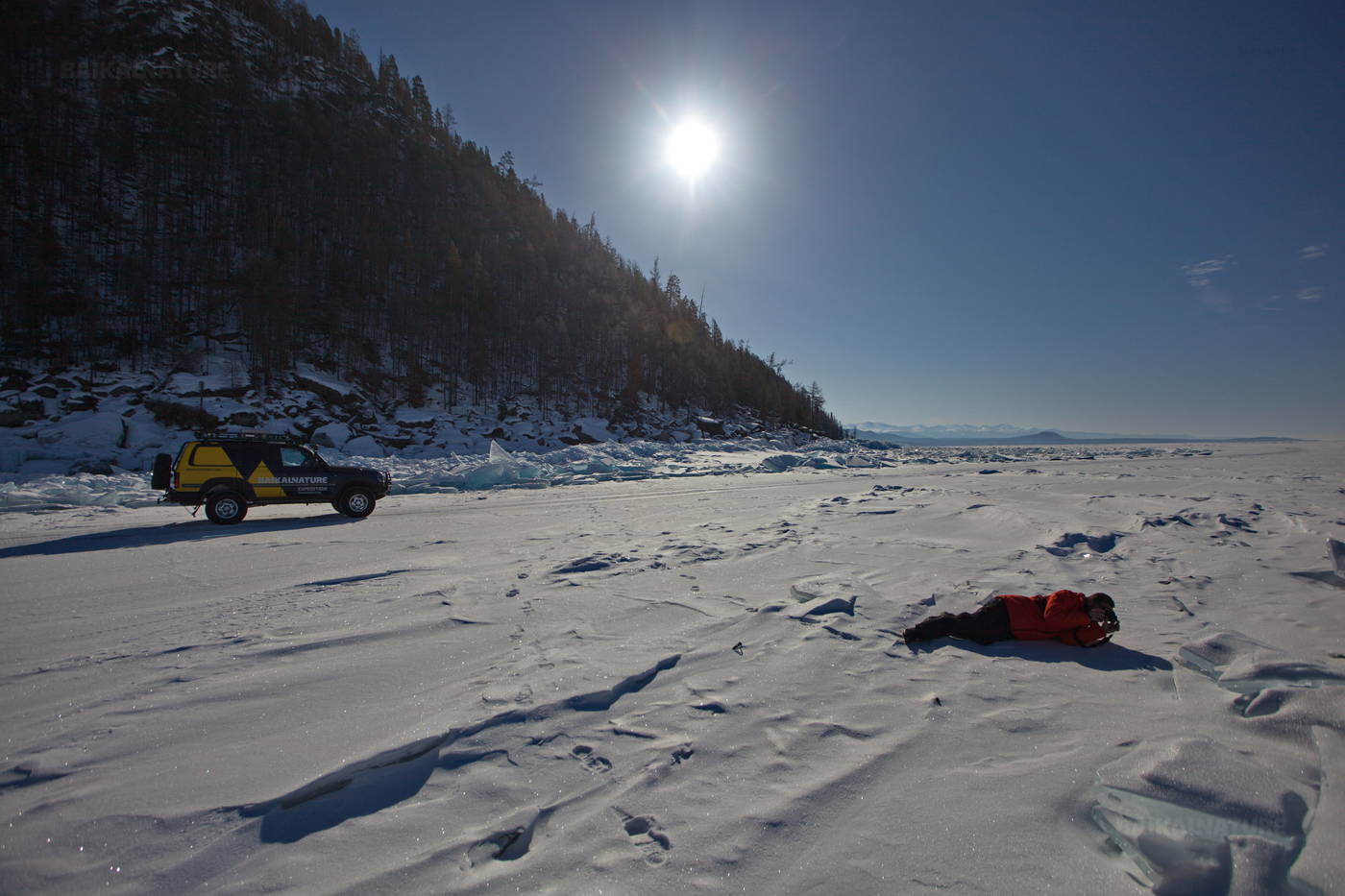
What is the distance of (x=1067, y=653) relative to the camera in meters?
3.51

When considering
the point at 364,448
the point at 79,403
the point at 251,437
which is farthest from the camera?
the point at 364,448

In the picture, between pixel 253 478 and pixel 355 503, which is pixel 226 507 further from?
pixel 355 503

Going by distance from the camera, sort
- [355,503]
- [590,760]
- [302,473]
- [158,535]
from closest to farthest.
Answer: [590,760] → [158,535] → [302,473] → [355,503]

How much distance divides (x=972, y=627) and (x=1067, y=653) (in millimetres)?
647

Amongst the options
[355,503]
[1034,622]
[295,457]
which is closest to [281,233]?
[295,457]

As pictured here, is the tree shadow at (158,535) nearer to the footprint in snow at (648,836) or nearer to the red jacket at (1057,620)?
the footprint in snow at (648,836)

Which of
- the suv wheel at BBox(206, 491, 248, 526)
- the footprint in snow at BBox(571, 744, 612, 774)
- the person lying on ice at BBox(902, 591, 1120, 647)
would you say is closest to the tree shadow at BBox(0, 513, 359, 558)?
the suv wheel at BBox(206, 491, 248, 526)

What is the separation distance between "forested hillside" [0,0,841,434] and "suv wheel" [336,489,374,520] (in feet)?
92.3

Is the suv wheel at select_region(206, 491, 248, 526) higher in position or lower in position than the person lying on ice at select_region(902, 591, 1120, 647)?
lower

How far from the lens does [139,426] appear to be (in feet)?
72.7

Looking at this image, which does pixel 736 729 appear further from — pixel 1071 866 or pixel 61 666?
pixel 61 666

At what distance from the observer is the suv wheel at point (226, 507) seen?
9.34 metres

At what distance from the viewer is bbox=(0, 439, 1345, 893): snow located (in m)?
1.74

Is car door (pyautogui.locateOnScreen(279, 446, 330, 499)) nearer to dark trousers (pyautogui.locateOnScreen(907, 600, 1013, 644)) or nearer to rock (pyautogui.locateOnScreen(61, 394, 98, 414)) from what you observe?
dark trousers (pyautogui.locateOnScreen(907, 600, 1013, 644))
